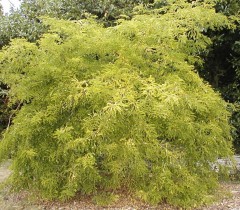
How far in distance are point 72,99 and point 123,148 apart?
0.77 m

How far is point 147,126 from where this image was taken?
4027 mm

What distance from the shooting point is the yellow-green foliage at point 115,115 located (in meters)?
4.03

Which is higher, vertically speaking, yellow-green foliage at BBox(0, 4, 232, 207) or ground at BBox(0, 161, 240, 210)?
yellow-green foliage at BBox(0, 4, 232, 207)

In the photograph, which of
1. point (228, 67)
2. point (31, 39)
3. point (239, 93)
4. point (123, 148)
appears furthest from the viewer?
point (31, 39)

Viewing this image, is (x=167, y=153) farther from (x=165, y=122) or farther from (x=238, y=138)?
(x=238, y=138)

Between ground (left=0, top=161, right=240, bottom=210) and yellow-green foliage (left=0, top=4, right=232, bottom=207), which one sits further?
ground (left=0, top=161, right=240, bottom=210)

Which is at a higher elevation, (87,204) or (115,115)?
(115,115)

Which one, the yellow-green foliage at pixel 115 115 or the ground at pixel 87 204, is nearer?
the yellow-green foliage at pixel 115 115

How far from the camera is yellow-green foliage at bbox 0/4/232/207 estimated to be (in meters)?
4.03

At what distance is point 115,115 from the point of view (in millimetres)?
3822

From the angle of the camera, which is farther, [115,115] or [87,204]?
[87,204]

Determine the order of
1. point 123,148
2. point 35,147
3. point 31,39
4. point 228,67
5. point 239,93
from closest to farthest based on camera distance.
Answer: point 123,148
point 35,147
point 239,93
point 228,67
point 31,39

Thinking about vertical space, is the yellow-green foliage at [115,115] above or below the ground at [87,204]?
above

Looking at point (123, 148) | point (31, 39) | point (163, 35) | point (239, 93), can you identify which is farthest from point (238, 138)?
point (31, 39)
